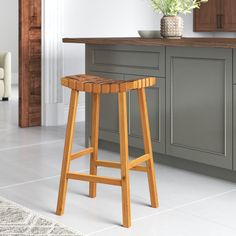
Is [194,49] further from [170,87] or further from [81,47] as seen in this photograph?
[81,47]

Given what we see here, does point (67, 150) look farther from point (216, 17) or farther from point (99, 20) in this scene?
point (216, 17)

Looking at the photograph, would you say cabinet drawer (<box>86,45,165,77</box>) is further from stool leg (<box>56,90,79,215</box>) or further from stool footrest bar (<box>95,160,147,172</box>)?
stool leg (<box>56,90,79,215</box>)

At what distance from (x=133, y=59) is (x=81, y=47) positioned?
208cm

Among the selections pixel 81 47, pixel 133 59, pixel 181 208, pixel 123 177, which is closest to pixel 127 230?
pixel 123 177

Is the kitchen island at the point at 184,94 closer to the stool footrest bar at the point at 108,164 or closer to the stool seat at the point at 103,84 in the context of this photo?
the stool seat at the point at 103,84

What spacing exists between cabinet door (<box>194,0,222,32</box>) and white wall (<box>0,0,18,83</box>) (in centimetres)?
454

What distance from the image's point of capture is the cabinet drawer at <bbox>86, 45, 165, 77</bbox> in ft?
13.0

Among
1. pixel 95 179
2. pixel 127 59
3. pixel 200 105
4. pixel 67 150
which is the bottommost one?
pixel 95 179

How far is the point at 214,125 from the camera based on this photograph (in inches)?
142

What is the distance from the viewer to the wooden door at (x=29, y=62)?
5.69 metres

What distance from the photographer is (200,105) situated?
3689mm

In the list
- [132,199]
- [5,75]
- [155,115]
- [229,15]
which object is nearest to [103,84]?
[132,199]

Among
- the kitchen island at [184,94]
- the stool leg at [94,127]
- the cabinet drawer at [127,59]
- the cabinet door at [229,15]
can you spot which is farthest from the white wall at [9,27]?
the stool leg at [94,127]

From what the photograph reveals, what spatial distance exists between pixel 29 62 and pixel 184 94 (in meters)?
2.46
